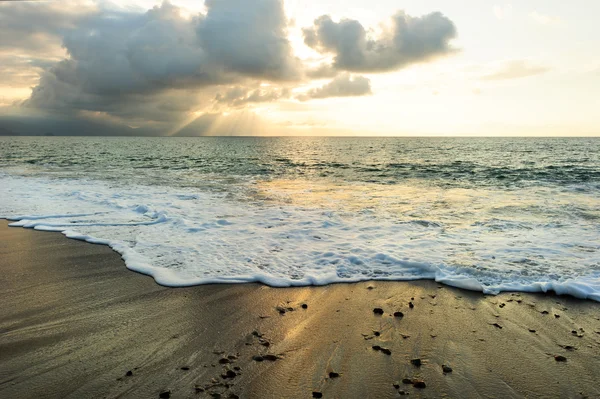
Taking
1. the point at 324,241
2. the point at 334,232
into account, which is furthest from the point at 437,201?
the point at 324,241

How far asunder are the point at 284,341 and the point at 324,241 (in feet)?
14.4

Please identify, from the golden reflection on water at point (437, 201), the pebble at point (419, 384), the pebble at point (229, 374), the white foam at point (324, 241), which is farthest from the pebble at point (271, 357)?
the golden reflection on water at point (437, 201)

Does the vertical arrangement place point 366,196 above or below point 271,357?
above

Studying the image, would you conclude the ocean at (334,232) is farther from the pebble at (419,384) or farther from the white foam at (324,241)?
the pebble at (419,384)

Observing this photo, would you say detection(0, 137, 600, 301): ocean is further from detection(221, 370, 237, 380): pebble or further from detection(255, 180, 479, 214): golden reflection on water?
detection(221, 370, 237, 380): pebble

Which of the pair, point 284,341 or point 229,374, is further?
point 284,341

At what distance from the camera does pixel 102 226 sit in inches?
387

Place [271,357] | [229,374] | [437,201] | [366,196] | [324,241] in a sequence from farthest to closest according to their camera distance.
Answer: [366,196] < [437,201] < [324,241] < [271,357] < [229,374]

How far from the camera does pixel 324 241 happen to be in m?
8.49

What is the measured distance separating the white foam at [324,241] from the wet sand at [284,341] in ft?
1.78

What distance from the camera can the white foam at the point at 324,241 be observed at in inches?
249

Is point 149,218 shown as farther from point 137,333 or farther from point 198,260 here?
point 137,333

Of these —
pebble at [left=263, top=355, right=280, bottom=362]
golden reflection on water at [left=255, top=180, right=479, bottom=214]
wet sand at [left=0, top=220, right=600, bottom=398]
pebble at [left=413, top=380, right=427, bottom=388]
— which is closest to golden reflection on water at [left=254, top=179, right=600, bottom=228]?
golden reflection on water at [left=255, top=180, right=479, bottom=214]

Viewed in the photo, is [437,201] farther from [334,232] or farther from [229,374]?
[229,374]
